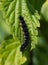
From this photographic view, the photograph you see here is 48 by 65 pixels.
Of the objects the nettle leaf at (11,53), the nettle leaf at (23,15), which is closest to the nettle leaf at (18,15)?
the nettle leaf at (23,15)

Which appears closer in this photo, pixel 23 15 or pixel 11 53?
pixel 23 15

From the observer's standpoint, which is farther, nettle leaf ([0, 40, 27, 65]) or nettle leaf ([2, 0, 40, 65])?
nettle leaf ([0, 40, 27, 65])

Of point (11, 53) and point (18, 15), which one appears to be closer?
point (18, 15)

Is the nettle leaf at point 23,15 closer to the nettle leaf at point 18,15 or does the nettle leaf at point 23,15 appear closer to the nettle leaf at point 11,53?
the nettle leaf at point 18,15

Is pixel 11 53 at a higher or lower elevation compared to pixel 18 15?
lower

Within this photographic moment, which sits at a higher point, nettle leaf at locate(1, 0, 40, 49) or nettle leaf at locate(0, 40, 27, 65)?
nettle leaf at locate(1, 0, 40, 49)

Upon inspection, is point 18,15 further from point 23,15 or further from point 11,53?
point 11,53

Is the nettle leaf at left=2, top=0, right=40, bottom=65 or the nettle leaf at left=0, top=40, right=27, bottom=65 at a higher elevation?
the nettle leaf at left=2, top=0, right=40, bottom=65

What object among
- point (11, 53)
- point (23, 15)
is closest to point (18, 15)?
point (23, 15)

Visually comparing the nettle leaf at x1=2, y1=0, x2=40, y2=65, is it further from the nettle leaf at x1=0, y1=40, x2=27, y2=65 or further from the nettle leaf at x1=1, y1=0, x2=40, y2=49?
the nettle leaf at x1=0, y1=40, x2=27, y2=65

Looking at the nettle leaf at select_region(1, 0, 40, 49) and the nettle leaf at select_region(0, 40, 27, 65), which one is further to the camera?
the nettle leaf at select_region(0, 40, 27, 65)

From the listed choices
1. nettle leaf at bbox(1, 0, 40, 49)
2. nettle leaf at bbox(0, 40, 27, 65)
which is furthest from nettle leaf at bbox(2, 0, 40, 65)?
nettle leaf at bbox(0, 40, 27, 65)

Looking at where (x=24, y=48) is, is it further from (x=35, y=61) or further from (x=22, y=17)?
(x=35, y=61)
